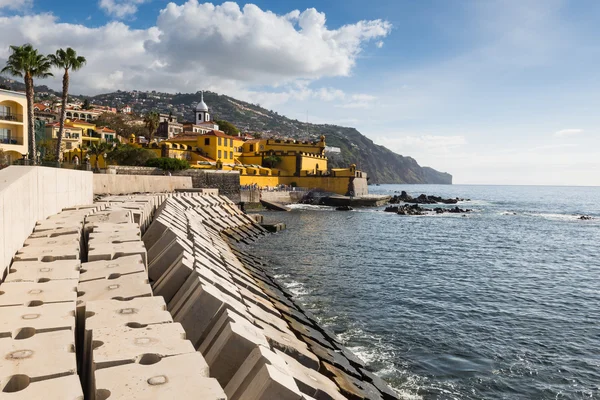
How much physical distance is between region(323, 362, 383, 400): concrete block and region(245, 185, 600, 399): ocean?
904 mm

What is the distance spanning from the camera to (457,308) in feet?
45.2

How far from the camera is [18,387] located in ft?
11.1

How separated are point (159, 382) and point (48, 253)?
516 cm

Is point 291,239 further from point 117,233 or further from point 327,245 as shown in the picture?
point 117,233

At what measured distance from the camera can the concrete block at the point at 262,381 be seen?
432 cm

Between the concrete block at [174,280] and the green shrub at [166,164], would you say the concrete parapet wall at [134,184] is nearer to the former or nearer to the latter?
the green shrub at [166,164]

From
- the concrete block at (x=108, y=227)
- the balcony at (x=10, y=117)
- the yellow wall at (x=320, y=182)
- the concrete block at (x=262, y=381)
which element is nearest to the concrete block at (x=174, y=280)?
the concrete block at (x=108, y=227)

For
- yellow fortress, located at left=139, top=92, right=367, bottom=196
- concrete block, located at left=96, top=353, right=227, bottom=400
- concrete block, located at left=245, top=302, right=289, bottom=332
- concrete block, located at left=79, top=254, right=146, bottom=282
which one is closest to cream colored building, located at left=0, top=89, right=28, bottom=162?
yellow fortress, located at left=139, top=92, right=367, bottom=196

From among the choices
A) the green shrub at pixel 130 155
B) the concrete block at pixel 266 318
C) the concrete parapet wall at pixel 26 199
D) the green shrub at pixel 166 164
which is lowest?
the concrete block at pixel 266 318

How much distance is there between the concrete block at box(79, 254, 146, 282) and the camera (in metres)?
6.52

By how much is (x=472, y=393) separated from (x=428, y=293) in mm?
7346

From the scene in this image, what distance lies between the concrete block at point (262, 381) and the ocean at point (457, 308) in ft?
14.6

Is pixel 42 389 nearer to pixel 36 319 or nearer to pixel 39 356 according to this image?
pixel 39 356

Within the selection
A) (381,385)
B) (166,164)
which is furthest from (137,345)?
(166,164)
